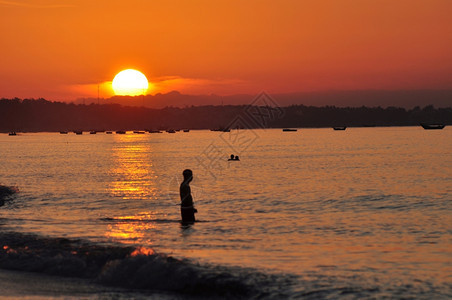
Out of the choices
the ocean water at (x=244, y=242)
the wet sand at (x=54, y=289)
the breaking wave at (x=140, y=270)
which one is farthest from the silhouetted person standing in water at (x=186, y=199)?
the wet sand at (x=54, y=289)

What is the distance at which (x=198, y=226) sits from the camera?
103ft

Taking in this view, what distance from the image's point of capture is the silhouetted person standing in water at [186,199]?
27.8m

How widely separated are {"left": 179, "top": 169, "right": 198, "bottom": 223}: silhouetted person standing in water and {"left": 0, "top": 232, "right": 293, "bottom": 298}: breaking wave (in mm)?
5254

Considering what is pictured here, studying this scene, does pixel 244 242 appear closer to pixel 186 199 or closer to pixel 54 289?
pixel 186 199

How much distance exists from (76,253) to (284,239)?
33.3 ft

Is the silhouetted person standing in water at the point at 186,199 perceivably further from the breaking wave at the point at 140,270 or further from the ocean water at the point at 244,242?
the breaking wave at the point at 140,270

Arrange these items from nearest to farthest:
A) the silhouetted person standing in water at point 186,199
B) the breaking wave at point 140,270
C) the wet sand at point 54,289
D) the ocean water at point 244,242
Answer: the wet sand at point 54,289 → the breaking wave at point 140,270 → the ocean water at point 244,242 → the silhouetted person standing in water at point 186,199

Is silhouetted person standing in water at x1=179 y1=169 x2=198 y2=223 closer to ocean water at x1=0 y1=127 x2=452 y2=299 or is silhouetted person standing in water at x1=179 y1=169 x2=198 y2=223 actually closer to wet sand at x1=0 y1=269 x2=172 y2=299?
ocean water at x1=0 y1=127 x2=452 y2=299

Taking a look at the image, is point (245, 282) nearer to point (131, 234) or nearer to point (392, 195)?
point (131, 234)

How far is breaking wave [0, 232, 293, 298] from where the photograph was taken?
17734 mm

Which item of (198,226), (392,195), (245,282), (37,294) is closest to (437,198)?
(392,195)

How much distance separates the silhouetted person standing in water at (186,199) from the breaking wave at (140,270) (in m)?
5.25

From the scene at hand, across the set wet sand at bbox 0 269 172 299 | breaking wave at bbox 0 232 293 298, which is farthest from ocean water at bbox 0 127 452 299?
wet sand at bbox 0 269 172 299

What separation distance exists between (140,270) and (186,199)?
10152 millimetres
